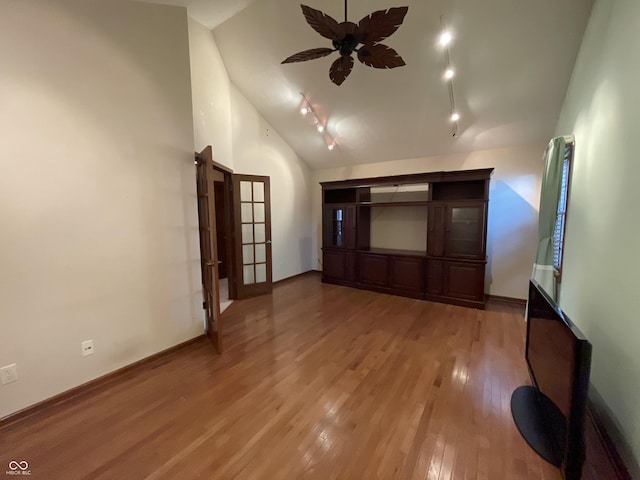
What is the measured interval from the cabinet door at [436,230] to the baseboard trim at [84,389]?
148 inches

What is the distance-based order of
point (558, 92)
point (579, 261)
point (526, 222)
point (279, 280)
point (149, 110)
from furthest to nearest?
point (279, 280), point (526, 222), point (558, 92), point (149, 110), point (579, 261)

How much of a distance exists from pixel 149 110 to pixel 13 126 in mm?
950

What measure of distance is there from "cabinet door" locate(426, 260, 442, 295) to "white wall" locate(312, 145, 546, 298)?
87cm

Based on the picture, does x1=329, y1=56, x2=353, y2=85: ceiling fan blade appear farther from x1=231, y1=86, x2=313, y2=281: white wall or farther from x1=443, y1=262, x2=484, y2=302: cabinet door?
x1=443, y1=262, x2=484, y2=302: cabinet door

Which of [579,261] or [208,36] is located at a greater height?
[208,36]

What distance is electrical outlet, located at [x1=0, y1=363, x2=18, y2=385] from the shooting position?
1805 mm

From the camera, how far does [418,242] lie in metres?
4.98

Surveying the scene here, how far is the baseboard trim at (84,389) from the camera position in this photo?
1.85 meters

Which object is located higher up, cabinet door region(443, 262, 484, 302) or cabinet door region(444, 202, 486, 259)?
cabinet door region(444, 202, 486, 259)

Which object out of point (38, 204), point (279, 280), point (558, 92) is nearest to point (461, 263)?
point (558, 92)

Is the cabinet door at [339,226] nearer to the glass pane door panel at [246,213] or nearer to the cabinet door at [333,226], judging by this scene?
the cabinet door at [333,226]

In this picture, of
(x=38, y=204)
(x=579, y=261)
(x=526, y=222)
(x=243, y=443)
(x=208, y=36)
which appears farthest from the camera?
(x=526, y=222)

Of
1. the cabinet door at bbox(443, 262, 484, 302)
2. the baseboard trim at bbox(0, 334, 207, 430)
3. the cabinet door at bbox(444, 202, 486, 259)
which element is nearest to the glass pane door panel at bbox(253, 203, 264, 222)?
the baseboard trim at bbox(0, 334, 207, 430)

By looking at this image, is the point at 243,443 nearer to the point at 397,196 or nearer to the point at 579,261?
the point at 579,261
